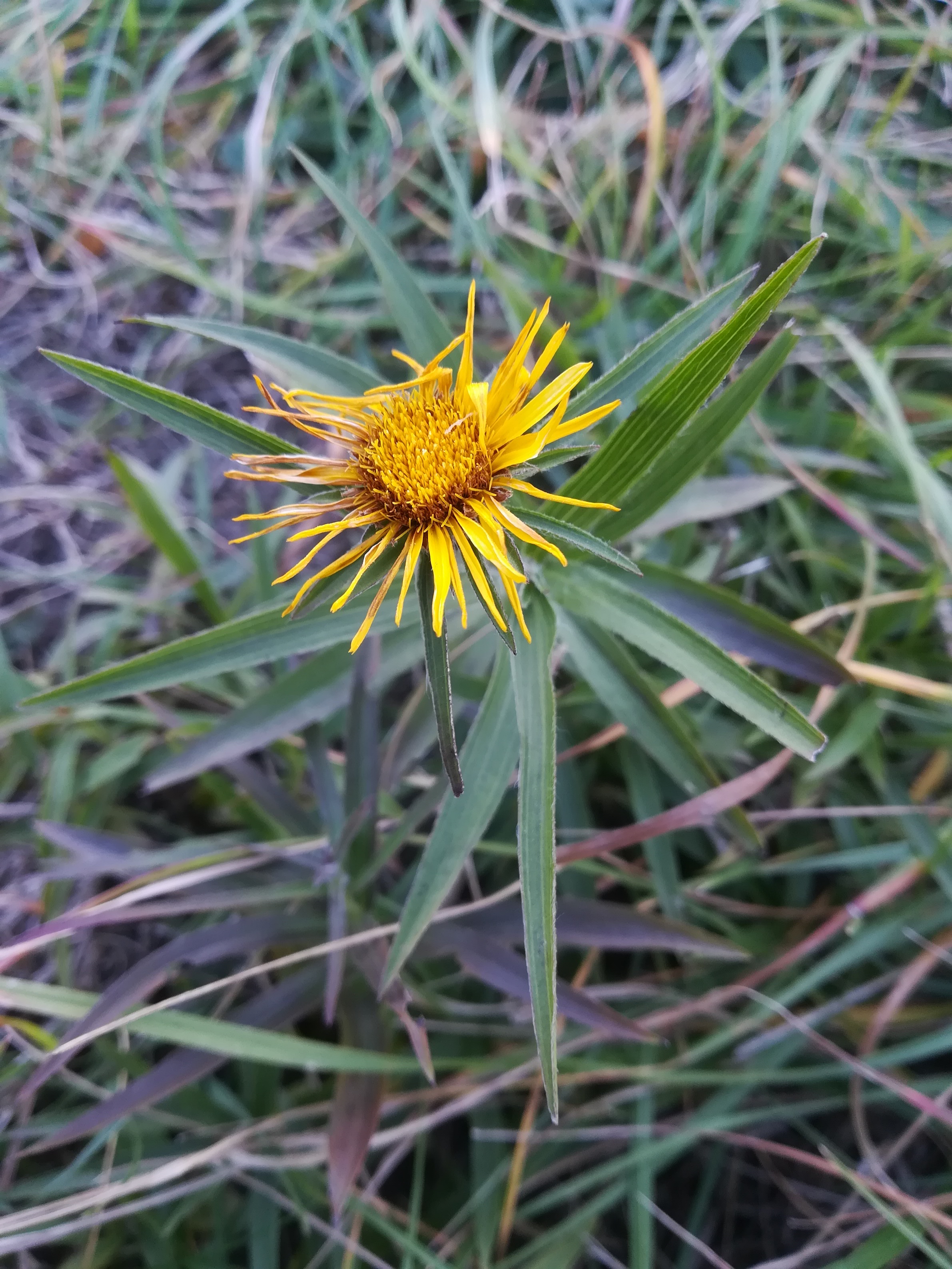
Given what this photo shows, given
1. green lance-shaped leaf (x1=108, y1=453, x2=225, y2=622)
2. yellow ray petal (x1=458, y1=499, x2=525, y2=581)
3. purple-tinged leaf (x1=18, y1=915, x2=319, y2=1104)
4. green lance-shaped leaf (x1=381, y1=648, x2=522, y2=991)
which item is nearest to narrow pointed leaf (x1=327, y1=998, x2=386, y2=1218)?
purple-tinged leaf (x1=18, y1=915, x2=319, y2=1104)

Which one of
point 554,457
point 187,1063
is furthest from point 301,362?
point 187,1063

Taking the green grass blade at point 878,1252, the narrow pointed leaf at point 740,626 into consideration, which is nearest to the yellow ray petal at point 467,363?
the narrow pointed leaf at point 740,626

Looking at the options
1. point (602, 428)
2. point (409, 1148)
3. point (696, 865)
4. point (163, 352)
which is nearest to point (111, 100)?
point (163, 352)

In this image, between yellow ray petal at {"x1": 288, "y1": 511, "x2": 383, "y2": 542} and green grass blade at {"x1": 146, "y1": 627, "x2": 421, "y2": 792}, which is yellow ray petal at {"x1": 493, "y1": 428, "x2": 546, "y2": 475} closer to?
yellow ray petal at {"x1": 288, "y1": 511, "x2": 383, "y2": 542}

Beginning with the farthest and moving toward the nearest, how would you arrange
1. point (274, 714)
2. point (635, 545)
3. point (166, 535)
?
point (166, 535) < point (635, 545) < point (274, 714)

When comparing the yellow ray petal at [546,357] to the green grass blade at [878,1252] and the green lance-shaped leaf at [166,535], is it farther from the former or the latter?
the green grass blade at [878,1252]

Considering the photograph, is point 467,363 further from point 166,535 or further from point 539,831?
point 166,535
